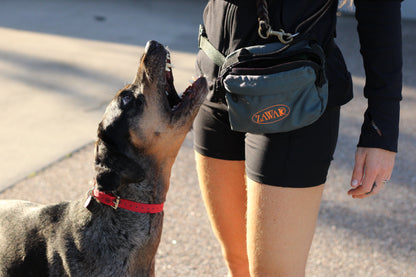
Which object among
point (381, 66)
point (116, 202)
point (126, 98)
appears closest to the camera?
point (381, 66)

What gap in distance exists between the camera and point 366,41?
200 centimetres

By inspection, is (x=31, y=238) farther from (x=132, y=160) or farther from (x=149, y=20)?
(x=149, y=20)

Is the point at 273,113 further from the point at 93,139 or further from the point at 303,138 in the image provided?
the point at 93,139

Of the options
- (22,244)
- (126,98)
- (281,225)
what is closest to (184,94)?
(126,98)

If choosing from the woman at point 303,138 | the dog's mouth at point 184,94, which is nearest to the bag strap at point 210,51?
the woman at point 303,138

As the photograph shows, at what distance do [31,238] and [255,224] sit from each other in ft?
4.20

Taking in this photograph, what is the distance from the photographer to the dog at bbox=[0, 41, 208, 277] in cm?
240

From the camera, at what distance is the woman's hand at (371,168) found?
204 centimetres

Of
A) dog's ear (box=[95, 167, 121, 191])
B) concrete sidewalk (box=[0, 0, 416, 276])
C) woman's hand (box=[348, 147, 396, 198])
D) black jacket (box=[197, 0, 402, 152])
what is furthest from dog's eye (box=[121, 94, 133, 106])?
concrete sidewalk (box=[0, 0, 416, 276])

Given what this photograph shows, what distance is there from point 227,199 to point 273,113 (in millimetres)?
716

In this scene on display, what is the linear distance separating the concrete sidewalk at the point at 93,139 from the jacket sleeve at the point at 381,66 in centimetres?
198

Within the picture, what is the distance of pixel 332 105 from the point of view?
6.93ft

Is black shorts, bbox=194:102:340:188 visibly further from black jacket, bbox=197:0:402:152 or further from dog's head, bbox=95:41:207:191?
dog's head, bbox=95:41:207:191

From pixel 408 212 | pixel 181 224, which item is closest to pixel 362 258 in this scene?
pixel 408 212
